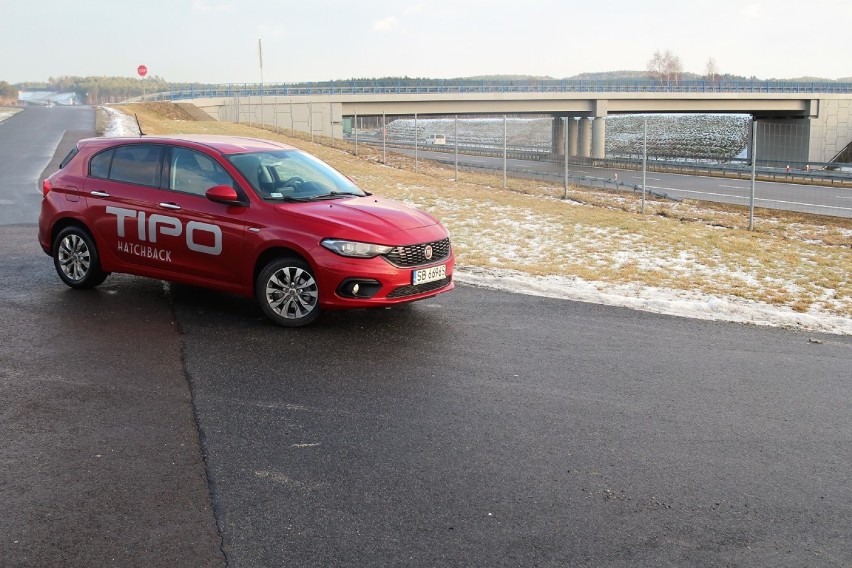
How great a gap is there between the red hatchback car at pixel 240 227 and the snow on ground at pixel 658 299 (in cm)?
184

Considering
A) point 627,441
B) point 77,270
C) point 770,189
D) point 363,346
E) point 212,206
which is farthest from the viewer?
point 770,189

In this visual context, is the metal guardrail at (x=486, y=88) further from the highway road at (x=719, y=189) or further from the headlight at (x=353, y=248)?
the headlight at (x=353, y=248)

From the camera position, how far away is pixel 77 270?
359 inches

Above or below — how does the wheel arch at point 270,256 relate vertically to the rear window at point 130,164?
below

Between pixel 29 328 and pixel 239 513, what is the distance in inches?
172

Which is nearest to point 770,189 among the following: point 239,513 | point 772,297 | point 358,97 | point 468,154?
point 468,154

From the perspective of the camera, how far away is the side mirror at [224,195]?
26.1 feet

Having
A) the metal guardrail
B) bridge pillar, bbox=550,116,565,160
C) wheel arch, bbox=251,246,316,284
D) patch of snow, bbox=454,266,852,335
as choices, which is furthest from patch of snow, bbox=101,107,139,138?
the metal guardrail

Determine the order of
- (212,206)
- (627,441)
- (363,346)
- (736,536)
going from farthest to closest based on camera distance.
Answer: (212,206)
(363,346)
(627,441)
(736,536)

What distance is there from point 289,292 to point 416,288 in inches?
44.7

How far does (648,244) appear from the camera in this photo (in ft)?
44.0

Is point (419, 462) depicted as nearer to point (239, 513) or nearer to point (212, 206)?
point (239, 513)

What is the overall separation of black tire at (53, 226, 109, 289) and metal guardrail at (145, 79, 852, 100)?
5766 centimetres

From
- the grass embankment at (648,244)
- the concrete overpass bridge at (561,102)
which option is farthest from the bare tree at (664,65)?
the grass embankment at (648,244)
